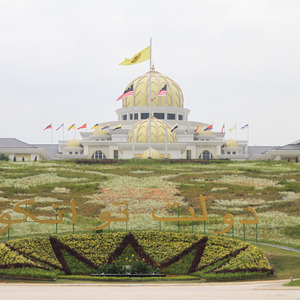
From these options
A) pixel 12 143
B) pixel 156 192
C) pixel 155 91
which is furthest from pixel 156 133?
pixel 156 192

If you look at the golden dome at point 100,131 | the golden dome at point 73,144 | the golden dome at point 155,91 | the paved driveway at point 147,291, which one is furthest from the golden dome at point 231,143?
the paved driveway at point 147,291

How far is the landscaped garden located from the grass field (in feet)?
0.23

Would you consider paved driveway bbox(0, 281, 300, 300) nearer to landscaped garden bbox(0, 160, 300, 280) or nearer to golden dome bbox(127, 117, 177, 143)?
landscaped garden bbox(0, 160, 300, 280)

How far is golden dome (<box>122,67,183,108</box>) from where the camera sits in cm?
7819

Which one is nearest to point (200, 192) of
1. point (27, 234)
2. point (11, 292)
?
point (27, 234)

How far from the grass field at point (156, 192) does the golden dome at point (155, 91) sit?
24.4m

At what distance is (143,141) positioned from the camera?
66438 millimetres

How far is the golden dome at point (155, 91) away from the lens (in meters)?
78.2

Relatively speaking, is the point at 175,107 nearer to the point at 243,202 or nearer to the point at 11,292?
the point at 243,202

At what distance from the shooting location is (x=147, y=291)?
16.4 metres

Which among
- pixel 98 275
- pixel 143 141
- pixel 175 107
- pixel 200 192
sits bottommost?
pixel 98 275

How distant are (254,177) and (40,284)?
3040 centimetres

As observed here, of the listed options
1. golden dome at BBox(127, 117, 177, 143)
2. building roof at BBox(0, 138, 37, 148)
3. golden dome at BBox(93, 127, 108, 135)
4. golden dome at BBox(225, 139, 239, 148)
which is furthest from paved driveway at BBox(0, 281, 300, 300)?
golden dome at BBox(225, 139, 239, 148)

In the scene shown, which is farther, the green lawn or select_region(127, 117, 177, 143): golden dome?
select_region(127, 117, 177, 143): golden dome
